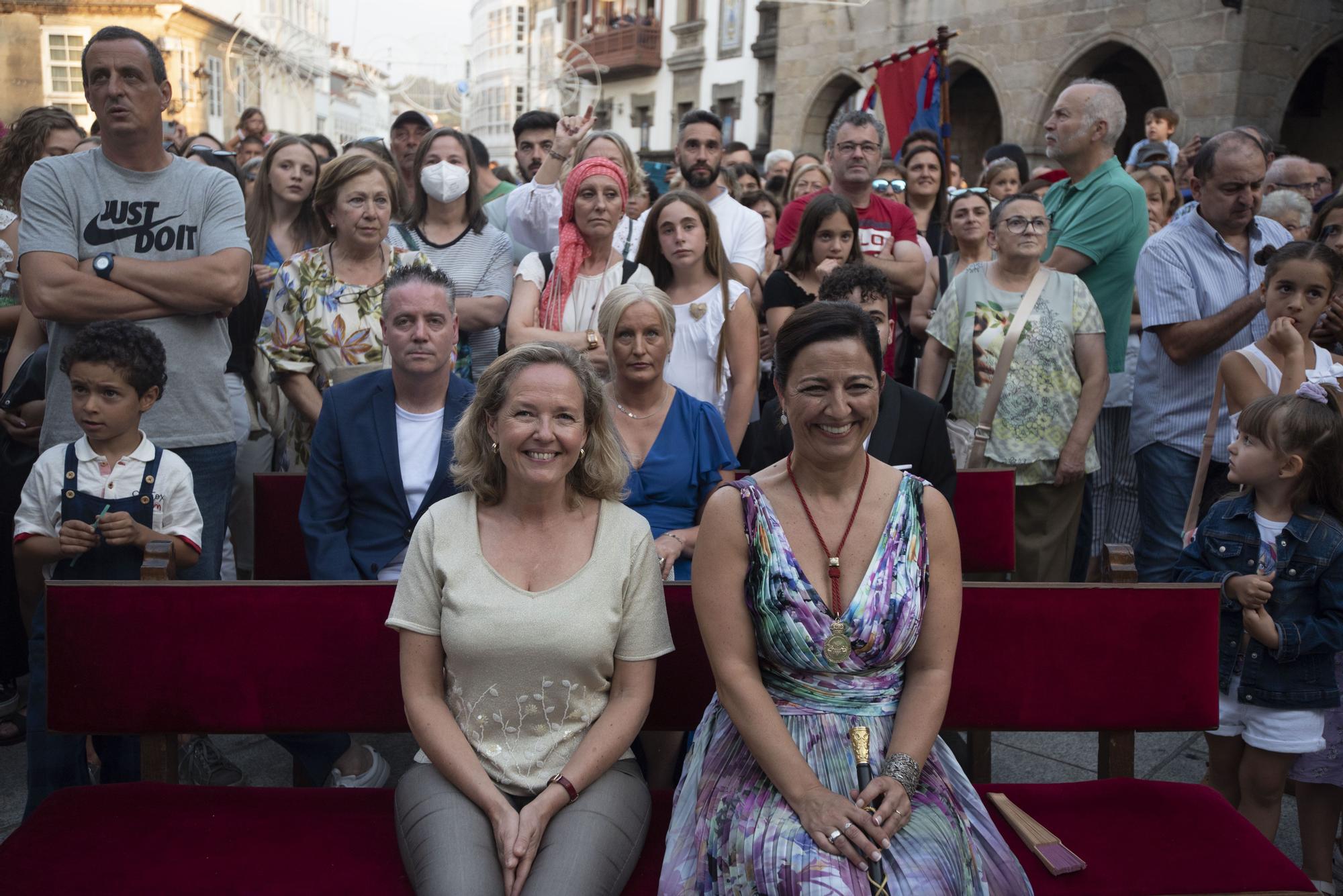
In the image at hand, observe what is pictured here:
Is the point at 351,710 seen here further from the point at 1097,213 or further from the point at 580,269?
the point at 1097,213

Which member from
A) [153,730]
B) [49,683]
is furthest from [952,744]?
[49,683]

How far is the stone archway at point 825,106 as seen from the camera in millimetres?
21094

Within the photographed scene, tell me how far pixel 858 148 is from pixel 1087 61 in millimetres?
11116

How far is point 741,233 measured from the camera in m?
5.81

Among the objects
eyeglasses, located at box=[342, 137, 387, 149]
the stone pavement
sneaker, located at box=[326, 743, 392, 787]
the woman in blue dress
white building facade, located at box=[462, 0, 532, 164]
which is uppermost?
white building facade, located at box=[462, 0, 532, 164]

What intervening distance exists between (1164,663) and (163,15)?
122 feet

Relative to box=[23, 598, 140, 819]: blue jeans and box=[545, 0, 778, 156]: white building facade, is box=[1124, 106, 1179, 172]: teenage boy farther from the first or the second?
box=[545, 0, 778, 156]: white building facade

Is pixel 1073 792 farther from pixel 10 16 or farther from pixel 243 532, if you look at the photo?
pixel 10 16

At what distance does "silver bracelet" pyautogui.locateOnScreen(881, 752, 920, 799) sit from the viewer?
2.42 metres

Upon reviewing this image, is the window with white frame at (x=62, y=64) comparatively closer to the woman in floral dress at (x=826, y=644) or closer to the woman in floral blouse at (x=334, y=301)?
the woman in floral blouse at (x=334, y=301)

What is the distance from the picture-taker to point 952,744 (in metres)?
4.10

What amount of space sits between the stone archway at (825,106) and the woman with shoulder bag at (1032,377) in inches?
668

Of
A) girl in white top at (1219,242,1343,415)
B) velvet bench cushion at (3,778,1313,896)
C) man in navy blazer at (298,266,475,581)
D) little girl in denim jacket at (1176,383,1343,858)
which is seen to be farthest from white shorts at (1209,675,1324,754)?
man in navy blazer at (298,266,475,581)

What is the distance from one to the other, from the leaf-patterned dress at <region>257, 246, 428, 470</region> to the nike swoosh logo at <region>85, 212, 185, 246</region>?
2.71 feet
